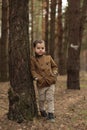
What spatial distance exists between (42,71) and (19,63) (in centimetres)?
54

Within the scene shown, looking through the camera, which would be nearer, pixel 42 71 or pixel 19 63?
pixel 19 63

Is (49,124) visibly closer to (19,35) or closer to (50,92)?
(50,92)

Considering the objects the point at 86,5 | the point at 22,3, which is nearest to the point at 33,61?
the point at 22,3

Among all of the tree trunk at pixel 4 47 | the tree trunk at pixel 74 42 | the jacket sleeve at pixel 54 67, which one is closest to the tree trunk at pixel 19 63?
the jacket sleeve at pixel 54 67

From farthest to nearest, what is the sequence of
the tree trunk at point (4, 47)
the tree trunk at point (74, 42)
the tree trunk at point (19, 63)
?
the tree trunk at point (4, 47)
the tree trunk at point (74, 42)
the tree trunk at point (19, 63)

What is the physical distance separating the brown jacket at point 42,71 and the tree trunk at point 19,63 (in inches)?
6.1

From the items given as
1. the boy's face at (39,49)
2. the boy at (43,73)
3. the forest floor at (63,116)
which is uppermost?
the boy's face at (39,49)

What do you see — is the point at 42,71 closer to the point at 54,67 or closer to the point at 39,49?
the point at 54,67

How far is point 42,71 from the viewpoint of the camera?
748 cm

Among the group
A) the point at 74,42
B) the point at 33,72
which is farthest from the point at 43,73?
the point at 74,42

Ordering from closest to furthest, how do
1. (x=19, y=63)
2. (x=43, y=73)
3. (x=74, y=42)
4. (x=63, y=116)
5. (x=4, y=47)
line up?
(x=19, y=63)
(x=43, y=73)
(x=63, y=116)
(x=74, y=42)
(x=4, y=47)

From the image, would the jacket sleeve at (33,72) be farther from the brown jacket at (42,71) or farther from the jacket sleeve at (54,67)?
the jacket sleeve at (54,67)

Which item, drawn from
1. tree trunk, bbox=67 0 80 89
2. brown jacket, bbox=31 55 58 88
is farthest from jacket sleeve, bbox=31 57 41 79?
tree trunk, bbox=67 0 80 89

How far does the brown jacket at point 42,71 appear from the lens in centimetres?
746
